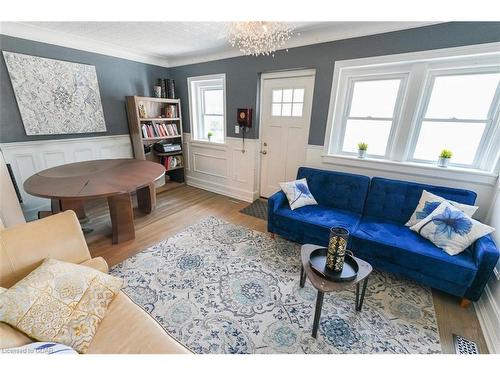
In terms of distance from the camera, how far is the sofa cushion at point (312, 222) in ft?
6.97

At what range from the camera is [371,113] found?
256cm

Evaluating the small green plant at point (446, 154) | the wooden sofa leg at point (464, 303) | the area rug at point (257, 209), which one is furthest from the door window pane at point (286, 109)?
the wooden sofa leg at point (464, 303)

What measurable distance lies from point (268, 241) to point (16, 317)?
6.62ft

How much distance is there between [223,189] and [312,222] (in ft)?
7.28

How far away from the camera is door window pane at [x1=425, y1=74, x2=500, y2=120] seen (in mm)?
1988

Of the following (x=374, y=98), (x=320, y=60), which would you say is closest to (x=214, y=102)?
(x=320, y=60)

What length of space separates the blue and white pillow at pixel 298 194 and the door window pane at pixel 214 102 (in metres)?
2.14

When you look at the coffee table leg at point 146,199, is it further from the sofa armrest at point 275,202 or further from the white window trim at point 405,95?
the white window trim at point 405,95

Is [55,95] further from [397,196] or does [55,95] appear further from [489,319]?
[489,319]

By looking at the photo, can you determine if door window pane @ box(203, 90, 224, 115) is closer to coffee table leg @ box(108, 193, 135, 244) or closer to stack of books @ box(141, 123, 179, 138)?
stack of books @ box(141, 123, 179, 138)

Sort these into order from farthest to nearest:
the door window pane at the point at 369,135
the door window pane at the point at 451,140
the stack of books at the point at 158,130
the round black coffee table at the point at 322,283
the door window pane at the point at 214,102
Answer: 1. the door window pane at the point at 214,102
2. the stack of books at the point at 158,130
3. the door window pane at the point at 369,135
4. the door window pane at the point at 451,140
5. the round black coffee table at the point at 322,283
